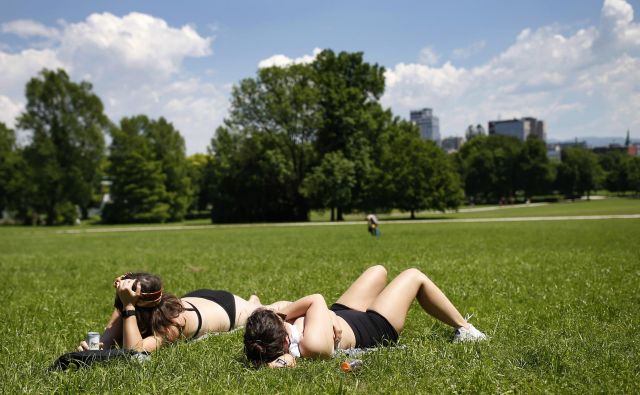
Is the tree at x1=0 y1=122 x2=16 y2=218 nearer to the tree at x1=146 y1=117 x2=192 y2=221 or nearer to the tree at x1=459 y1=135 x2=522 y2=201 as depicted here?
the tree at x1=146 y1=117 x2=192 y2=221

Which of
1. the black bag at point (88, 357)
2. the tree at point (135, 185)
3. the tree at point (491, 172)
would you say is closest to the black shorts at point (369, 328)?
the black bag at point (88, 357)

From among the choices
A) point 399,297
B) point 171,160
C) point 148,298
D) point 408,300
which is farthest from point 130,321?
point 171,160

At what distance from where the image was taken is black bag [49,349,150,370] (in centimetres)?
484

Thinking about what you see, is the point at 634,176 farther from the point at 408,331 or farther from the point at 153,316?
the point at 153,316

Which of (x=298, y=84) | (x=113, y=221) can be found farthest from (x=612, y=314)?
(x=113, y=221)

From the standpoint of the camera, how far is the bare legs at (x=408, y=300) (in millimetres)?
5691

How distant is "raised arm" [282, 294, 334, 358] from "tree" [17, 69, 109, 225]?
6498 centimetres

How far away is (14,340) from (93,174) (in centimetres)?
6574

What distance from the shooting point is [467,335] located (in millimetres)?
5723

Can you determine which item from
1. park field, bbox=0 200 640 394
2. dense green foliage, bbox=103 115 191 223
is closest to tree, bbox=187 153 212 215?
dense green foliage, bbox=103 115 191 223

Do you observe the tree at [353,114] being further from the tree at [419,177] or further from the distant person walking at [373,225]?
the distant person walking at [373,225]

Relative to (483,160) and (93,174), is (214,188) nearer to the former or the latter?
(93,174)

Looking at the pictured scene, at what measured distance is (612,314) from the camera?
7.09 metres

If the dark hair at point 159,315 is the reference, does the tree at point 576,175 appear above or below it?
above
